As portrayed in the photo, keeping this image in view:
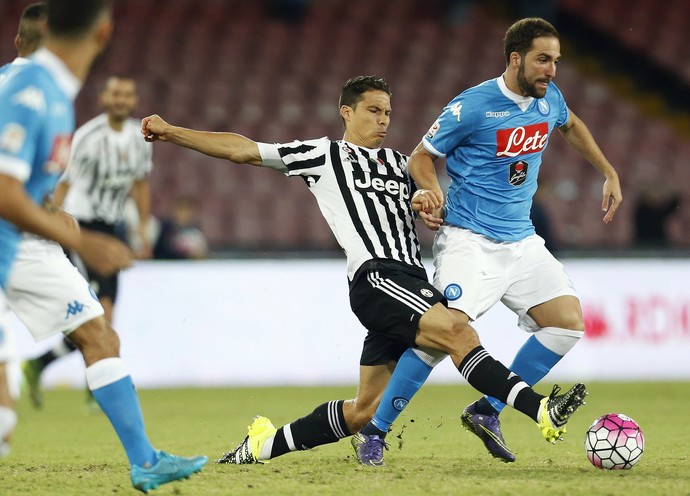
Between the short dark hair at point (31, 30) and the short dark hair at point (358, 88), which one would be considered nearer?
the short dark hair at point (31, 30)

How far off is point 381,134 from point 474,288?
0.92 meters

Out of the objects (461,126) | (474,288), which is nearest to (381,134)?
(461,126)

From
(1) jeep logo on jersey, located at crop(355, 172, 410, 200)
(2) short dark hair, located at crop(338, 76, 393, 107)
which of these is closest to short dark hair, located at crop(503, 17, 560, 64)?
(2) short dark hair, located at crop(338, 76, 393, 107)

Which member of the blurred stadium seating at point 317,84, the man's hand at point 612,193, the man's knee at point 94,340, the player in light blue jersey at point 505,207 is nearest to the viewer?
the man's knee at point 94,340

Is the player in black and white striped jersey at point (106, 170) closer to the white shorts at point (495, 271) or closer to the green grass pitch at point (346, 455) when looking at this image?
the green grass pitch at point (346, 455)

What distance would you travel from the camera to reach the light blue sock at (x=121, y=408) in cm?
461

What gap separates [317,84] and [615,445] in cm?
1138

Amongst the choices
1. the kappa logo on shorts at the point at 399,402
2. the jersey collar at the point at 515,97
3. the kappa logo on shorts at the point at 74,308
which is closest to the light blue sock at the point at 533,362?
the kappa logo on shorts at the point at 399,402

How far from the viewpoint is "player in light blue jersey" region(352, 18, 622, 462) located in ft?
18.9

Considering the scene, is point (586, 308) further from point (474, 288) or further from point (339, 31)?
point (339, 31)

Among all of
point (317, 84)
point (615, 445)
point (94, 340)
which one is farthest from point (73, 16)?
point (317, 84)

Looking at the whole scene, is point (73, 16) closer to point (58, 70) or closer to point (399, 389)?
point (58, 70)

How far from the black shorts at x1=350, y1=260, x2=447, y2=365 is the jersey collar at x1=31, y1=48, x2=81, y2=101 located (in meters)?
1.96

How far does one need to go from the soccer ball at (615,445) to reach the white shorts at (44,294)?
2313mm
